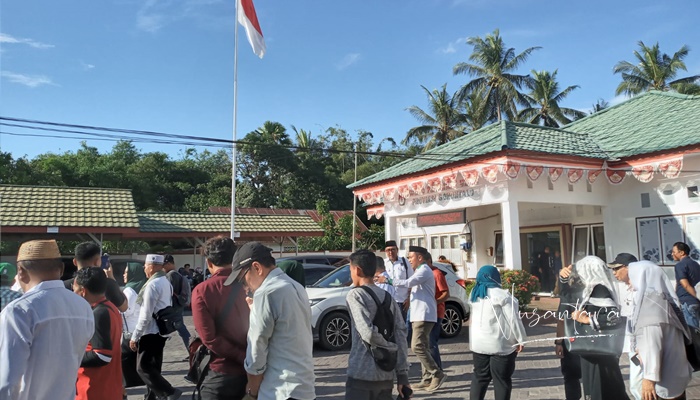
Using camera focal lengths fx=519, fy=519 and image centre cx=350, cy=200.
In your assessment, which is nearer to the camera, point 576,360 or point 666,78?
point 576,360

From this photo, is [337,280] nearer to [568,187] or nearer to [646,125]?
[568,187]

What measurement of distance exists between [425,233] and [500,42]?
23.4m

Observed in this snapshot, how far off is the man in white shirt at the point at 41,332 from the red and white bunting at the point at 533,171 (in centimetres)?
1117

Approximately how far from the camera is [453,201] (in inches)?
585

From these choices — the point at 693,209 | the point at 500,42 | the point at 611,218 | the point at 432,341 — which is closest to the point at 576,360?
the point at 432,341

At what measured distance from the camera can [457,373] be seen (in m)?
7.45

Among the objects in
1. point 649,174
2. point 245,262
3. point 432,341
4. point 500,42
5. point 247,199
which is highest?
point 500,42

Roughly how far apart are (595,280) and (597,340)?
19.5 inches

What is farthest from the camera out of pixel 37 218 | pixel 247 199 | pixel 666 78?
pixel 247 199

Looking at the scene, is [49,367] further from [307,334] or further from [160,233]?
[160,233]

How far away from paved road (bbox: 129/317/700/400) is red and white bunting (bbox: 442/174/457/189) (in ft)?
16.4

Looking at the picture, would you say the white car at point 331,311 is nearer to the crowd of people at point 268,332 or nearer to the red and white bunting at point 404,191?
the crowd of people at point 268,332

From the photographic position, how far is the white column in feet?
41.3

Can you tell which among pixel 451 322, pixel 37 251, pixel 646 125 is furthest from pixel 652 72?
pixel 37 251
